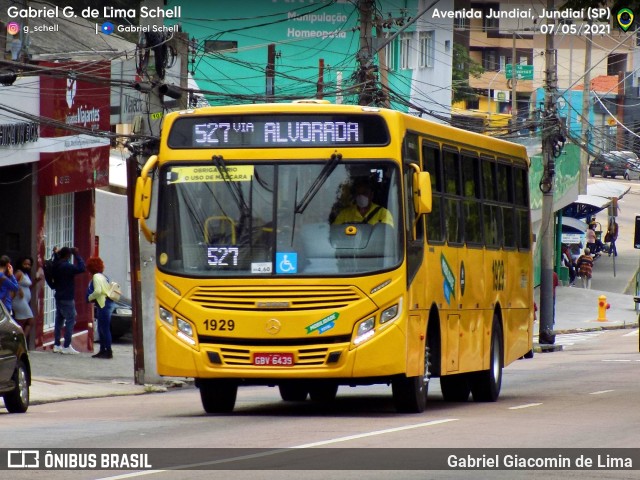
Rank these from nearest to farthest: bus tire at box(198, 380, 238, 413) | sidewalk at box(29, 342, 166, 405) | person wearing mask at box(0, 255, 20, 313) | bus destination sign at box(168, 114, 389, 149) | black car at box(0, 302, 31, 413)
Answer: bus destination sign at box(168, 114, 389, 149) < bus tire at box(198, 380, 238, 413) < black car at box(0, 302, 31, 413) < sidewalk at box(29, 342, 166, 405) < person wearing mask at box(0, 255, 20, 313)

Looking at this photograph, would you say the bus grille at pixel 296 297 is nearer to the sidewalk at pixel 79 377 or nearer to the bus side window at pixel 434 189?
the bus side window at pixel 434 189

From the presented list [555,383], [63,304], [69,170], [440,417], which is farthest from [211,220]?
[69,170]

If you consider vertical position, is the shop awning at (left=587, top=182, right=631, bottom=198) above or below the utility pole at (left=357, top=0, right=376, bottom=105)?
below

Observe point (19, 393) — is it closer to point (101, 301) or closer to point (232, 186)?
point (232, 186)

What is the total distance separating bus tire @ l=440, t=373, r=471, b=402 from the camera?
1925 cm

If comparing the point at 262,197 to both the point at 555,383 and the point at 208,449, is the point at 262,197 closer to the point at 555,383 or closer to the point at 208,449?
the point at 208,449

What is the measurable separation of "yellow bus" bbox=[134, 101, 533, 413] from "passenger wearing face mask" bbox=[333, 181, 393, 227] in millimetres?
13

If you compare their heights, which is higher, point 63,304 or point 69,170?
point 69,170

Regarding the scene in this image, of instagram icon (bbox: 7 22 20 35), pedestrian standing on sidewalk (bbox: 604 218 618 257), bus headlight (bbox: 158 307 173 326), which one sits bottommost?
pedestrian standing on sidewalk (bbox: 604 218 618 257)

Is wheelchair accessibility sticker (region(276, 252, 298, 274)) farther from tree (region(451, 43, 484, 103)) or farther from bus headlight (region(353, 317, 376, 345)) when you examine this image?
tree (region(451, 43, 484, 103))

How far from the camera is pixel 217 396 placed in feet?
53.8

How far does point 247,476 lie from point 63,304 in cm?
1743

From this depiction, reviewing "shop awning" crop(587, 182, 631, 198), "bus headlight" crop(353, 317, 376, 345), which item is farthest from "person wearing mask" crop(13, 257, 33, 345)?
"shop awning" crop(587, 182, 631, 198)

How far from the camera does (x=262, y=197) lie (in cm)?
1517
